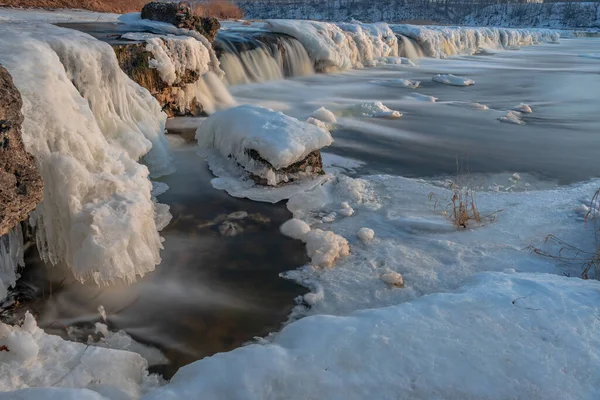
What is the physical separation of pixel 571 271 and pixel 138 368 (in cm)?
285

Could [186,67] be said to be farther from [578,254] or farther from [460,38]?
[460,38]

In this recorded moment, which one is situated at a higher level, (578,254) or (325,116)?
(325,116)

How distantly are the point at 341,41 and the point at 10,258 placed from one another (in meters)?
13.3

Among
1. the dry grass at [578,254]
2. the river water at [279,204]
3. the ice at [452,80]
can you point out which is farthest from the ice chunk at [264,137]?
the ice at [452,80]

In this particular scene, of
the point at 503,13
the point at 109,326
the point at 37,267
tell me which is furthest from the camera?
the point at 503,13

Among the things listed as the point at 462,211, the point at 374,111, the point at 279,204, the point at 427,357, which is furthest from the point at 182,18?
the point at 427,357

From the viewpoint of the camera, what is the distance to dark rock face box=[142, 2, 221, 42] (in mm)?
8695

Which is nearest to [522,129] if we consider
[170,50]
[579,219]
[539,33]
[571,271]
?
[579,219]

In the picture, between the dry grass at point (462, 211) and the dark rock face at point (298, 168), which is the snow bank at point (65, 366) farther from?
the dry grass at point (462, 211)

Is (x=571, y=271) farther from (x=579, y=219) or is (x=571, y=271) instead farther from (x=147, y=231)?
(x=147, y=231)

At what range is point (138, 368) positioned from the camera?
6.93 feet

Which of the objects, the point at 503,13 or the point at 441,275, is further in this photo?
the point at 503,13

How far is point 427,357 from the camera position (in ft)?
6.23

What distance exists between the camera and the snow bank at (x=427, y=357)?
1.77m
